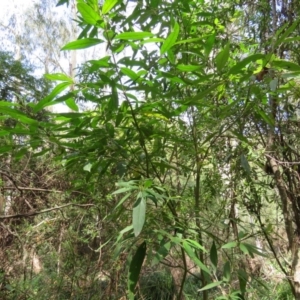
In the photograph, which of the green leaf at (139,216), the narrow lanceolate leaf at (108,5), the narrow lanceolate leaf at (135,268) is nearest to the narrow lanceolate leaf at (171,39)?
the narrow lanceolate leaf at (108,5)

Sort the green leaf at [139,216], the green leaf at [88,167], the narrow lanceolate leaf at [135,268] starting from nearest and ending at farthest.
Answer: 1. the green leaf at [139,216]
2. the narrow lanceolate leaf at [135,268]
3. the green leaf at [88,167]

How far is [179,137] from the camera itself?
0.89 m

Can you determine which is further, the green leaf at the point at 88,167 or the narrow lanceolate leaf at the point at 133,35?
the green leaf at the point at 88,167

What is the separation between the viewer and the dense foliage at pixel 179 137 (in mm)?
620

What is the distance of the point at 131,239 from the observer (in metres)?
0.66

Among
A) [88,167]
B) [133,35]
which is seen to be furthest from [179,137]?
[133,35]

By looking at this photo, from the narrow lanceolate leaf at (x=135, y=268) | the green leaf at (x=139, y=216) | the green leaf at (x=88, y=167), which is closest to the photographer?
the green leaf at (x=139, y=216)

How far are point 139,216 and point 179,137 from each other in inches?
15.8

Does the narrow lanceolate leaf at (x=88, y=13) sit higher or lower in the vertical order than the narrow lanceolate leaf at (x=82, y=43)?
higher

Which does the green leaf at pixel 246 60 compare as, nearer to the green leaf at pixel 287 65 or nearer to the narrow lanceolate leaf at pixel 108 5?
the green leaf at pixel 287 65

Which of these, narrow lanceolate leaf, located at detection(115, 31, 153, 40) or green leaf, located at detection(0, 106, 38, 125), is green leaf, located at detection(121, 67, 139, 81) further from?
green leaf, located at detection(0, 106, 38, 125)

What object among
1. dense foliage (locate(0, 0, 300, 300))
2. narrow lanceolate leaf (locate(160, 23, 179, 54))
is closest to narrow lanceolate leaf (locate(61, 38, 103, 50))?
dense foliage (locate(0, 0, 300, 300))

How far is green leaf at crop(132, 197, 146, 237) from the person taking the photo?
1.65ft

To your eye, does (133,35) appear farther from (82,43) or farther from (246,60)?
(246,60)
